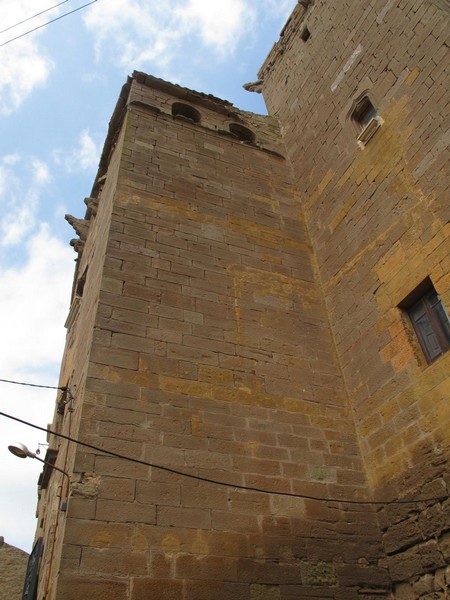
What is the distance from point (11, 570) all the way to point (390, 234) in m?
7.51

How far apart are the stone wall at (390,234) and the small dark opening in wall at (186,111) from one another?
6.24ft

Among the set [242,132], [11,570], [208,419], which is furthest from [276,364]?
[11,570]

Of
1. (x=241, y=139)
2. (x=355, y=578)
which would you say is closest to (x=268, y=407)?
(x=355, y=578)

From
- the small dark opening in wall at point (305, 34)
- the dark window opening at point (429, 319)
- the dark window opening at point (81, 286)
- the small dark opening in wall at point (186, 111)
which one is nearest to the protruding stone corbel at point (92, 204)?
the dark window opening at point (81, 286)

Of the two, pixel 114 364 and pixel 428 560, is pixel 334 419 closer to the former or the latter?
pixel 428 560

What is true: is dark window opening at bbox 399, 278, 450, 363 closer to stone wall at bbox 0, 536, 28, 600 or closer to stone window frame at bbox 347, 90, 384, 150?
stone window frame at bbox 347, 90, 384, 150

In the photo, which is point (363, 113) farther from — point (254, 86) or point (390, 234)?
point (254, 86)

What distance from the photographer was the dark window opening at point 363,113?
23.2 feet

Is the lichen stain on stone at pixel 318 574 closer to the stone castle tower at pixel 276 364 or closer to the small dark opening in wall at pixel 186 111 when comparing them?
the stone castle tower at pixel 276 364

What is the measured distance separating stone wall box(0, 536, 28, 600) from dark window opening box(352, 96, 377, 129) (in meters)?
8.39

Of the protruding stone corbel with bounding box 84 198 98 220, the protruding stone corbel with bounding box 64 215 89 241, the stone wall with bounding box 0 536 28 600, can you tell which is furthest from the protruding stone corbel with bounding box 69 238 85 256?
the stone wall with bounding box 0 536 28 600

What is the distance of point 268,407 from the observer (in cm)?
509

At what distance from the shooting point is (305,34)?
9.61 meters

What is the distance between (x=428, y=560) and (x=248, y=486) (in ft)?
5.08
